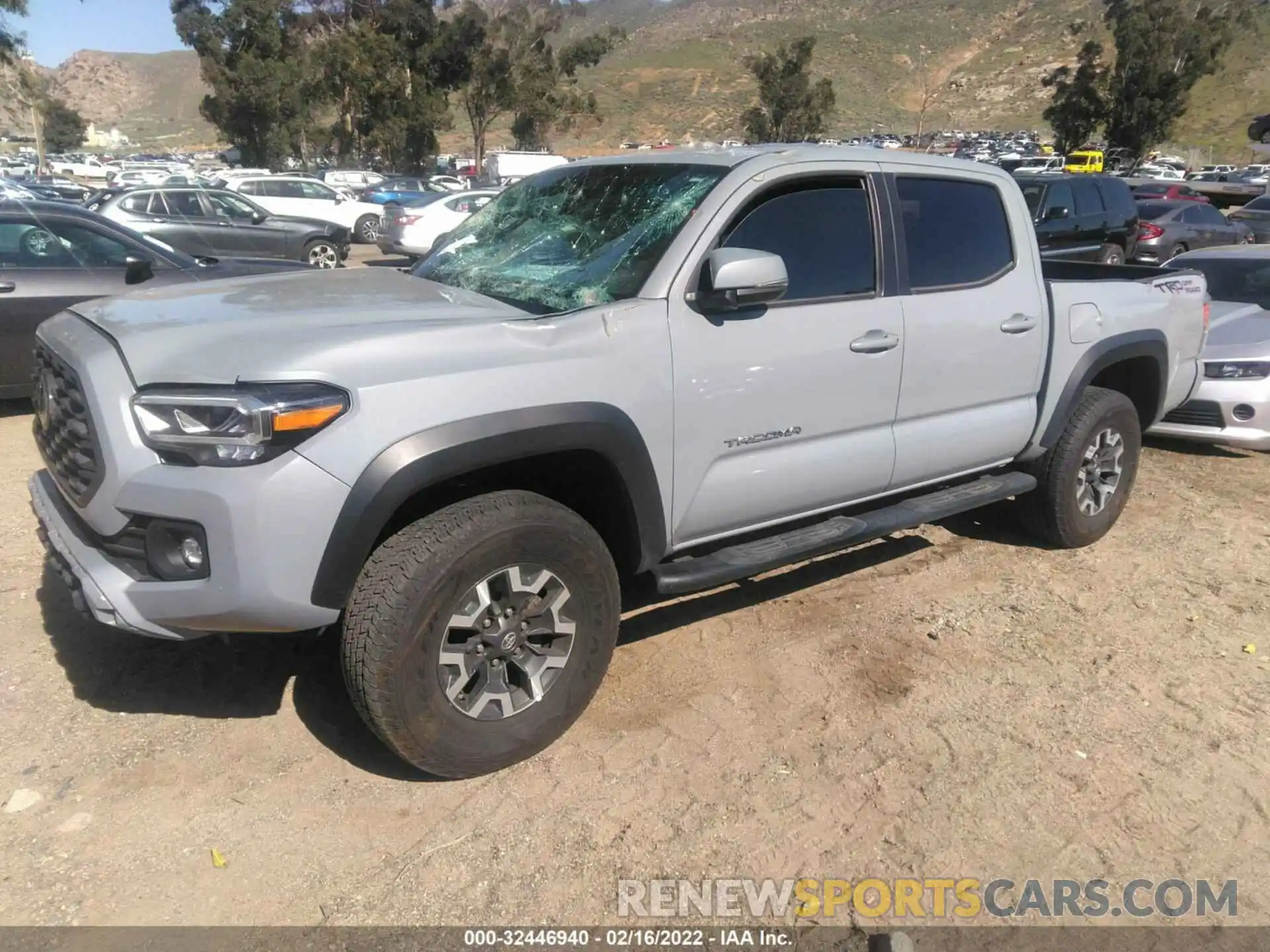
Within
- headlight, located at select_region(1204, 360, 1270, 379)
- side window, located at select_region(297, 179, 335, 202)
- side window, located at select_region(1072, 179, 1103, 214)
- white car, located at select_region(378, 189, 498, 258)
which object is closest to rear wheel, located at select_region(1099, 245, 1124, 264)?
side window, located at select_region(1072, 179, 1103, 214)

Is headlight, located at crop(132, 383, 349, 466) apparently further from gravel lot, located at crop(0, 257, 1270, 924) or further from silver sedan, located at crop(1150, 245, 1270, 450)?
silver sedan, located at crop(1150, 245, 1270, 450)

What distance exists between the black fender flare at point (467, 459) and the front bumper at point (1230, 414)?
524cm

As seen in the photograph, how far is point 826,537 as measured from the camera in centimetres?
369

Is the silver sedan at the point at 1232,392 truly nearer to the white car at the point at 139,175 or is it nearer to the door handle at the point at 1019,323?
the door handle at the point at 1019,323

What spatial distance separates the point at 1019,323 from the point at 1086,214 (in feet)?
36.1

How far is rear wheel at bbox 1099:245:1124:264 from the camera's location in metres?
14.0

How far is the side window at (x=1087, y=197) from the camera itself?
45.1ft

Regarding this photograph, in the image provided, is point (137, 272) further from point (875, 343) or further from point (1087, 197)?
point (1087, 197)

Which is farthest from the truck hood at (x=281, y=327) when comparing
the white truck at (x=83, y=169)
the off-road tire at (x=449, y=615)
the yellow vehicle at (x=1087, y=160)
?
the white truck at (x=83, y=169)

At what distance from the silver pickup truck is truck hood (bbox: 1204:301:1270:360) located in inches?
129

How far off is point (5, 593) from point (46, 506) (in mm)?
1388

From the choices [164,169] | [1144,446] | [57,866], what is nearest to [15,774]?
[57,866]

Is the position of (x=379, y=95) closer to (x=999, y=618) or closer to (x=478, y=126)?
(x=478, y=126)

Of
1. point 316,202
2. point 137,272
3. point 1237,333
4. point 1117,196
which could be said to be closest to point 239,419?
point 137,272
